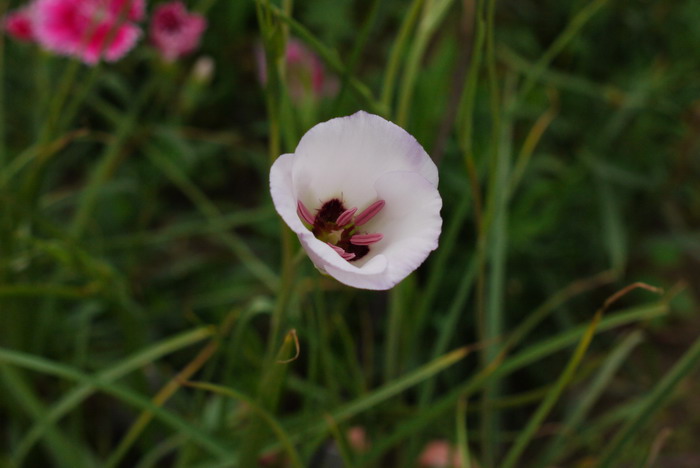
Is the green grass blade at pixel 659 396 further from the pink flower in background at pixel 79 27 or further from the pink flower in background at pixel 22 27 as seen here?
the pink flower in background at pixel 22 27

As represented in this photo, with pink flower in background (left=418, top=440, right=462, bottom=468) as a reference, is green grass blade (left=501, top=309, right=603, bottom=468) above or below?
above

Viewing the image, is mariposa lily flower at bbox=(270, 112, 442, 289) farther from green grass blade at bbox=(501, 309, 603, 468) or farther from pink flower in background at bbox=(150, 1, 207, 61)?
pink flower in background at bbox=(150, 1, 207, 61)

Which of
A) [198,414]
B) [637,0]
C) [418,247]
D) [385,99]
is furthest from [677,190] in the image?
[418,247]

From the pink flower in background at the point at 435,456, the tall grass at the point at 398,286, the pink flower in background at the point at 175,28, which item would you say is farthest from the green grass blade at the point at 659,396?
the pink flower in background at the point at 175,28

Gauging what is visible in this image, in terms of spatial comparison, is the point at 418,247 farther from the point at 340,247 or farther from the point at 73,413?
the point at 73,413

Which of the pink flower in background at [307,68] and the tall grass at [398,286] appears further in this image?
the pink flower in background at [307,68]

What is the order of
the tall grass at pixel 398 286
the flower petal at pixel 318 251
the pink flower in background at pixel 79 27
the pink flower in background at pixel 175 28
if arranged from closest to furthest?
the flower petal at pixel 318 251, the tall grass at pixel 398 286, the pink flower in background at pixel 79 27, the pink flower in background at pixel 175 28

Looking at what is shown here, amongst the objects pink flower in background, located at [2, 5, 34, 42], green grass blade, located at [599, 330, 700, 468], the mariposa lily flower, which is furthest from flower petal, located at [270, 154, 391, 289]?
pink flower in background, located at [2, 5, 34, 42]

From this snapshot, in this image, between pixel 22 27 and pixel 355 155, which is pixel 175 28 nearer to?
pixel 22 27
